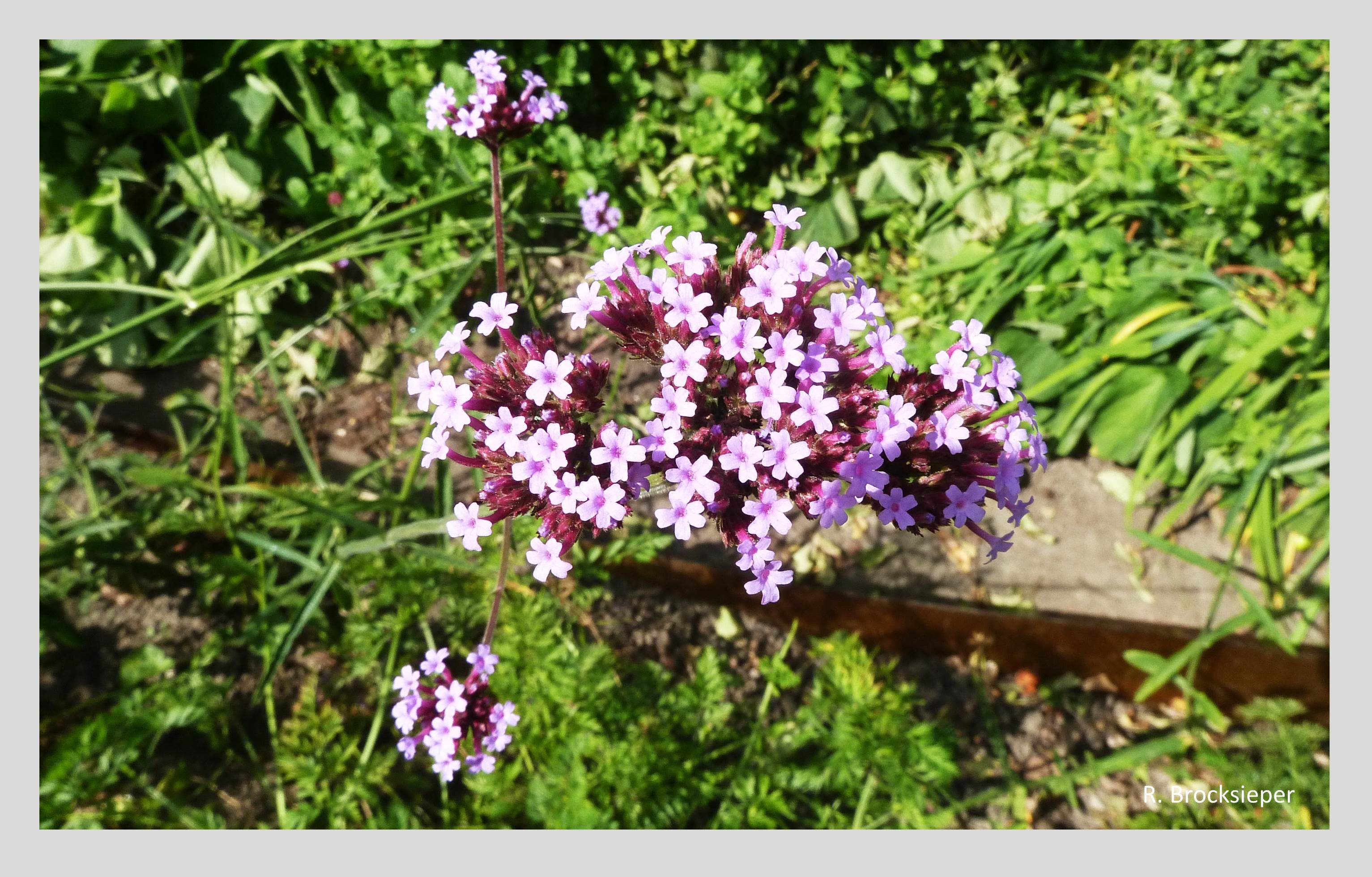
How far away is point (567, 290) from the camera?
11.0ft

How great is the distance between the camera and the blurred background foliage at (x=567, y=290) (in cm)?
242

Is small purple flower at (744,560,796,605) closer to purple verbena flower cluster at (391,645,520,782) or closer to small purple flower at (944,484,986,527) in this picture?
small purple flower at (944,484,986,527)

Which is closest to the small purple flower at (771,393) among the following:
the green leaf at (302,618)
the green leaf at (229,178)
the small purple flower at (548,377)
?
the small purple flower at (548,377)

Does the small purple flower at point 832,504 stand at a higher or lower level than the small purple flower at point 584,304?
lower

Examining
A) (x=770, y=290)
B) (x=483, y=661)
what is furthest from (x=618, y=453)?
(x=483, y=661)

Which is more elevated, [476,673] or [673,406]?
[673,406]

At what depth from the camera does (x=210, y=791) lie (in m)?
2.62

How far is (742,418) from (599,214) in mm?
1670

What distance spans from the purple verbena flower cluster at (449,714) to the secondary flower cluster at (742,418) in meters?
0.63

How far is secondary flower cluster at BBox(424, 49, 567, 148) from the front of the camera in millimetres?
1959

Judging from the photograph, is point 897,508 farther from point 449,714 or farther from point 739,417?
point 449,714

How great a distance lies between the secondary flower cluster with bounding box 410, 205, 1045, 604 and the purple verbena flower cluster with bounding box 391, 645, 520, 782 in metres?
0.63

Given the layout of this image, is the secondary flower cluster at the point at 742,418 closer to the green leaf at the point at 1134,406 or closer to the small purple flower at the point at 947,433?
the small purple flower at the point at 947,433

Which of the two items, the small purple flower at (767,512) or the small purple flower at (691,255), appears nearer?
the small purple flower at (767,512)
